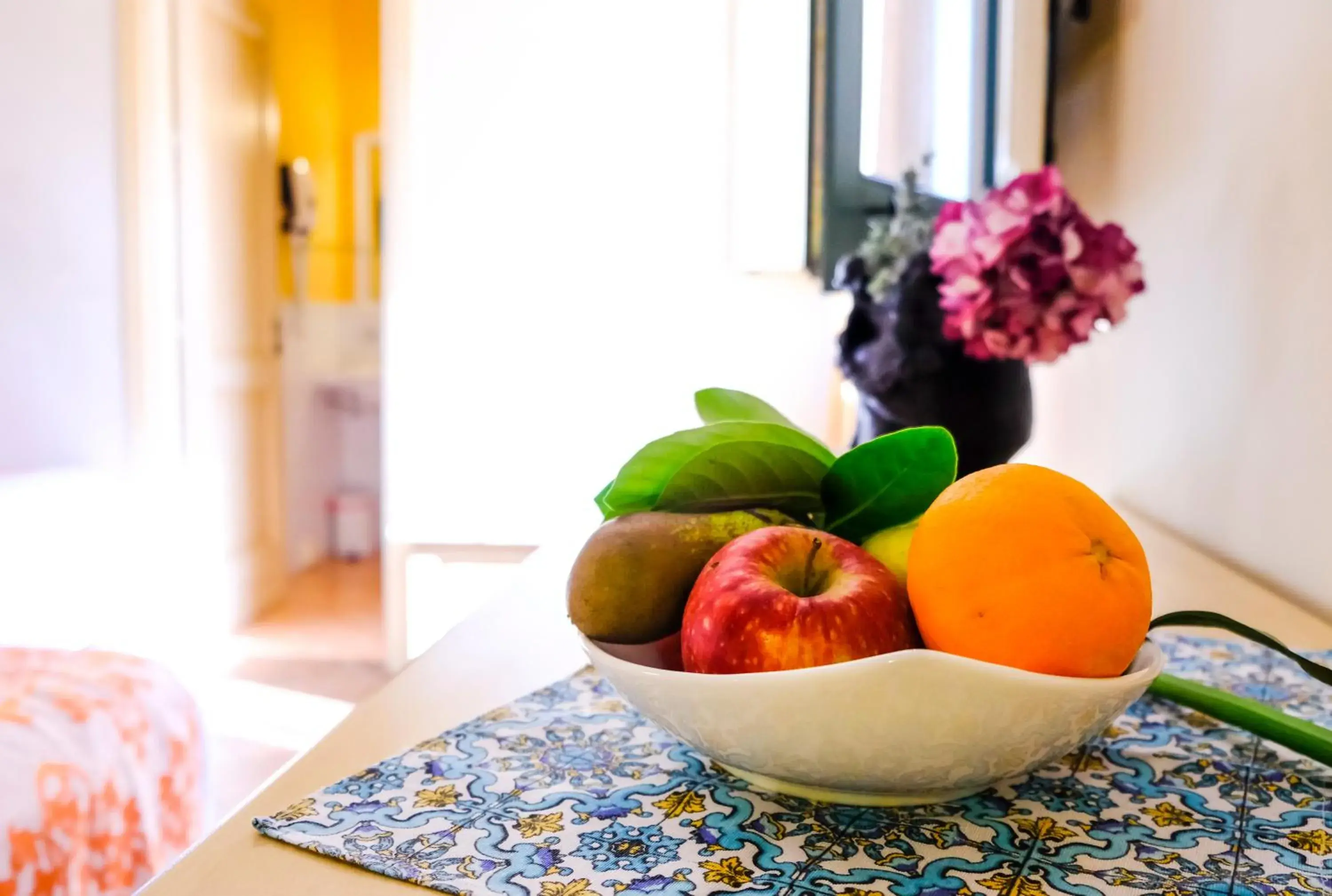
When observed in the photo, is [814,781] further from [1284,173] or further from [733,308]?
[733,308]

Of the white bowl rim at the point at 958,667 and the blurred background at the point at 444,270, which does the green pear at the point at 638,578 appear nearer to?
the white bowl rim at the point at 958,667

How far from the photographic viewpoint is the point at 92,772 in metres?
1.02

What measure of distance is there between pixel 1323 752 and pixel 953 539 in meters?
0.20

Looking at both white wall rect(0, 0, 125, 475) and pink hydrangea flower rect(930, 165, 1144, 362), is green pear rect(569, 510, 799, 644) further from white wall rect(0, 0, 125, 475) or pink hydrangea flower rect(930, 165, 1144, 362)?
white wall rect(0, 0, 125, 475)

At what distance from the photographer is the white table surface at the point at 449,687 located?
1.17 feet

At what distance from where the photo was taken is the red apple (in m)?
0.38

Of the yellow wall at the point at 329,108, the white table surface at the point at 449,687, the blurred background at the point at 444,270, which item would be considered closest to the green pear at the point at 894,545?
the white table surface at the point at 449,687

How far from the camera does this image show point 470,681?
59 centimetres

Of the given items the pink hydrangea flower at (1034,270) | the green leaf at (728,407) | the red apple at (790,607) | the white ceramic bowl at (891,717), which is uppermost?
the pink hydrangea flower at (1034,270)

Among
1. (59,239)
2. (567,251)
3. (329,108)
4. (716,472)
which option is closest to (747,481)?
(716,472)

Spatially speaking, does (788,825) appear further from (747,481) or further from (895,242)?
(895,242)

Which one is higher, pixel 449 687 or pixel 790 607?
pixel 790 607

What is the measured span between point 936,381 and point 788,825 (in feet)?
2.47

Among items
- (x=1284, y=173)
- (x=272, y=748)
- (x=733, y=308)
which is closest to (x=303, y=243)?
(x=733, y=308)
